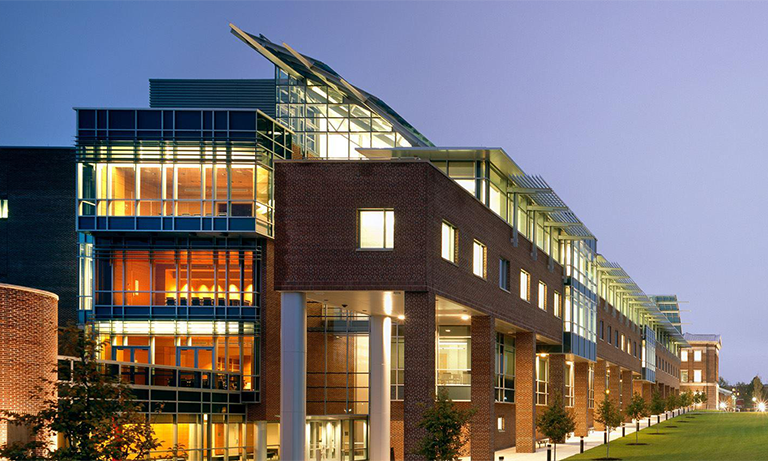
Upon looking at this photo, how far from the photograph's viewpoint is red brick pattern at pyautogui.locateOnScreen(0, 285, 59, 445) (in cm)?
2280

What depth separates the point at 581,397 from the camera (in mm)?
69812

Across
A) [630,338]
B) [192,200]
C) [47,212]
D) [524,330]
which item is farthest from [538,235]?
[630,338]

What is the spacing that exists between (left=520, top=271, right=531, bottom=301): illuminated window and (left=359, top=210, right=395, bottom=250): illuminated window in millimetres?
16533

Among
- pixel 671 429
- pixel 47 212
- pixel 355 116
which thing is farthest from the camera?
pixel 671 429

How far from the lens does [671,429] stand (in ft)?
243

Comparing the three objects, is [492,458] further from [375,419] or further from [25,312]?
[25,312]

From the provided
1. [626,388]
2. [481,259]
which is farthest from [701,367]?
[481,259]

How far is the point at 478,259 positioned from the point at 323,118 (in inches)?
515

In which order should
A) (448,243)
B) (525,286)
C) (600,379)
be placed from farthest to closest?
(600,379) → (525,286) → (448,243)

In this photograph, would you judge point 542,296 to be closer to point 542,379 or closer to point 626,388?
point 542,379

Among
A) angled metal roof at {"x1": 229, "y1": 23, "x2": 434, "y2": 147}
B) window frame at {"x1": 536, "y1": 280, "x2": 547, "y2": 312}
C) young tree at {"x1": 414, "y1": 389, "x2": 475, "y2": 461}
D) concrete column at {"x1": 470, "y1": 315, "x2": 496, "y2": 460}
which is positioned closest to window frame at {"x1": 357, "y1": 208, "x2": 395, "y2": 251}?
young tree at {"x1": 414, "y1": 389, "x2": 475, "y2": 461}

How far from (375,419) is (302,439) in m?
7.35

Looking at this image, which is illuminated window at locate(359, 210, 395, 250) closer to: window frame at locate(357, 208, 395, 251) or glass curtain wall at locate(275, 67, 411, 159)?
window frame at locate(357, 208, 395, 251)

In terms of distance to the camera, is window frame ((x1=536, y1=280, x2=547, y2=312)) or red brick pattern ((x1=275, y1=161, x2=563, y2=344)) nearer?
red brick pattern ((x1=275, y1=161, x2=563, y2=344))
